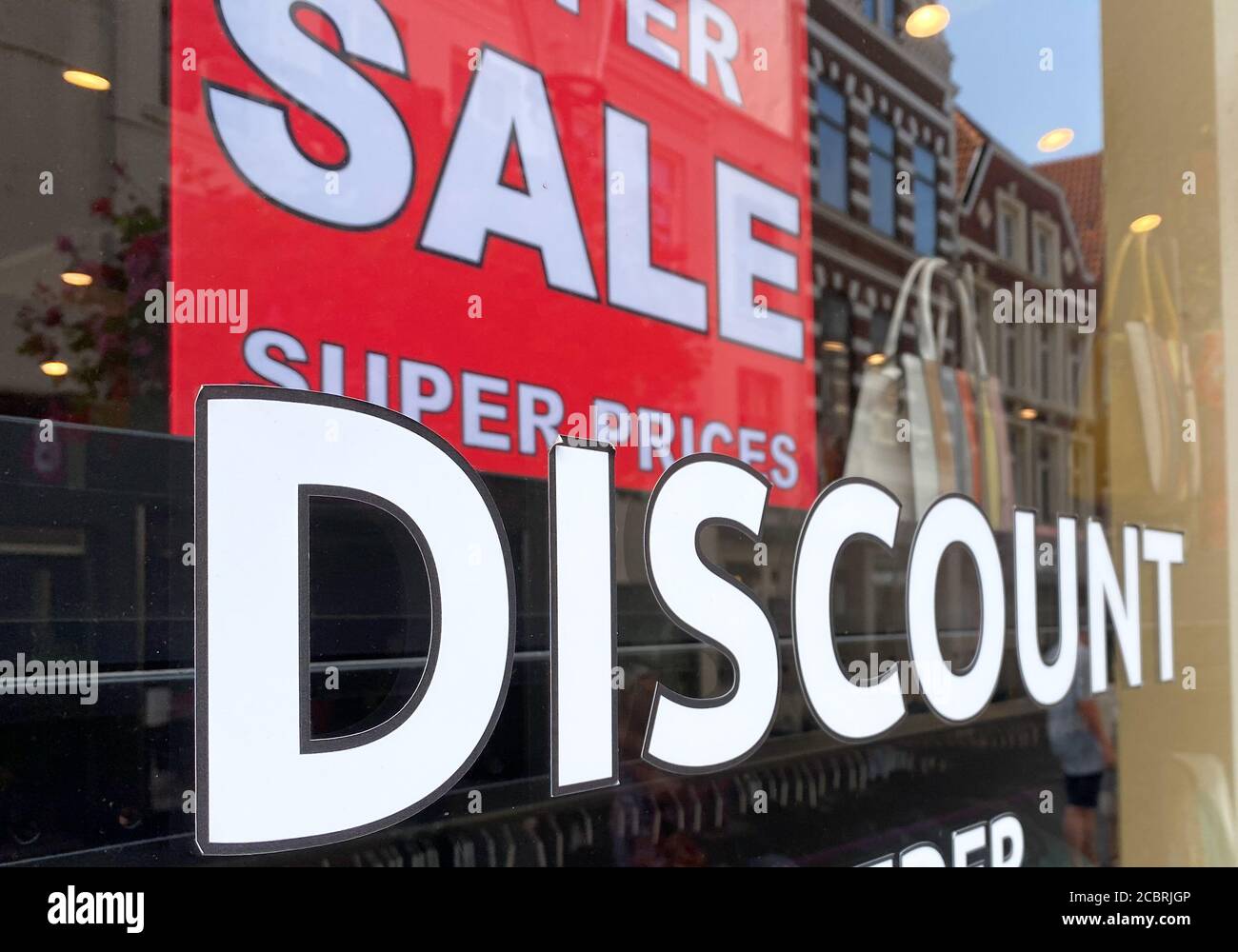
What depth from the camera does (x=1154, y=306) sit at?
6.16 feet

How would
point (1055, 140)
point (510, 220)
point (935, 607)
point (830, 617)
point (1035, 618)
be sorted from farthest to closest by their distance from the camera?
point (1055, 140)
point (1035, 618)
point (935, 607)
point (830, 617)
point (510, 220)

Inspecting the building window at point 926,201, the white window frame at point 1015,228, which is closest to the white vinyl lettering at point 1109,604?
the white window frame at point 1015,228

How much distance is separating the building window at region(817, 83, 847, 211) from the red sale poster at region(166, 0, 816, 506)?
37 mm

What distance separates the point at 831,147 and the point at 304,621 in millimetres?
1145

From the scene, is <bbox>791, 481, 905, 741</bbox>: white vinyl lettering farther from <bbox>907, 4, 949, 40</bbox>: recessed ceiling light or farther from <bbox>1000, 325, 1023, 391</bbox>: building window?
<bbox>907, 4, 949, 40</bbox>: recessed ceiling light

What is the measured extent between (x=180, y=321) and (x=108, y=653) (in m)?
0.40

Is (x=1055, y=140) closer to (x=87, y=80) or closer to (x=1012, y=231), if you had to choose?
(x=1012, y=231)

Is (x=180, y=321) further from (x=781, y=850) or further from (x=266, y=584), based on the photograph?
(x=781, y=850)

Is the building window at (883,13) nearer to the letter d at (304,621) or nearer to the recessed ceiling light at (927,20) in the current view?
the recessed ceiling light at (927,20)

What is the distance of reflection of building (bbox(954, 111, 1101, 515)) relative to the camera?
1.72 metres

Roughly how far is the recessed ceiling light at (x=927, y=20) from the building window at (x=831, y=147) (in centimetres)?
21

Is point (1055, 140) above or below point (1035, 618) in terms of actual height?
above

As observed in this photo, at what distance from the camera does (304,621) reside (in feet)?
3.79

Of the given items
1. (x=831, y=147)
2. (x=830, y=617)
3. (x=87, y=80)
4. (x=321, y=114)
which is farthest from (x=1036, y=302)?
(x=87, y=80)
